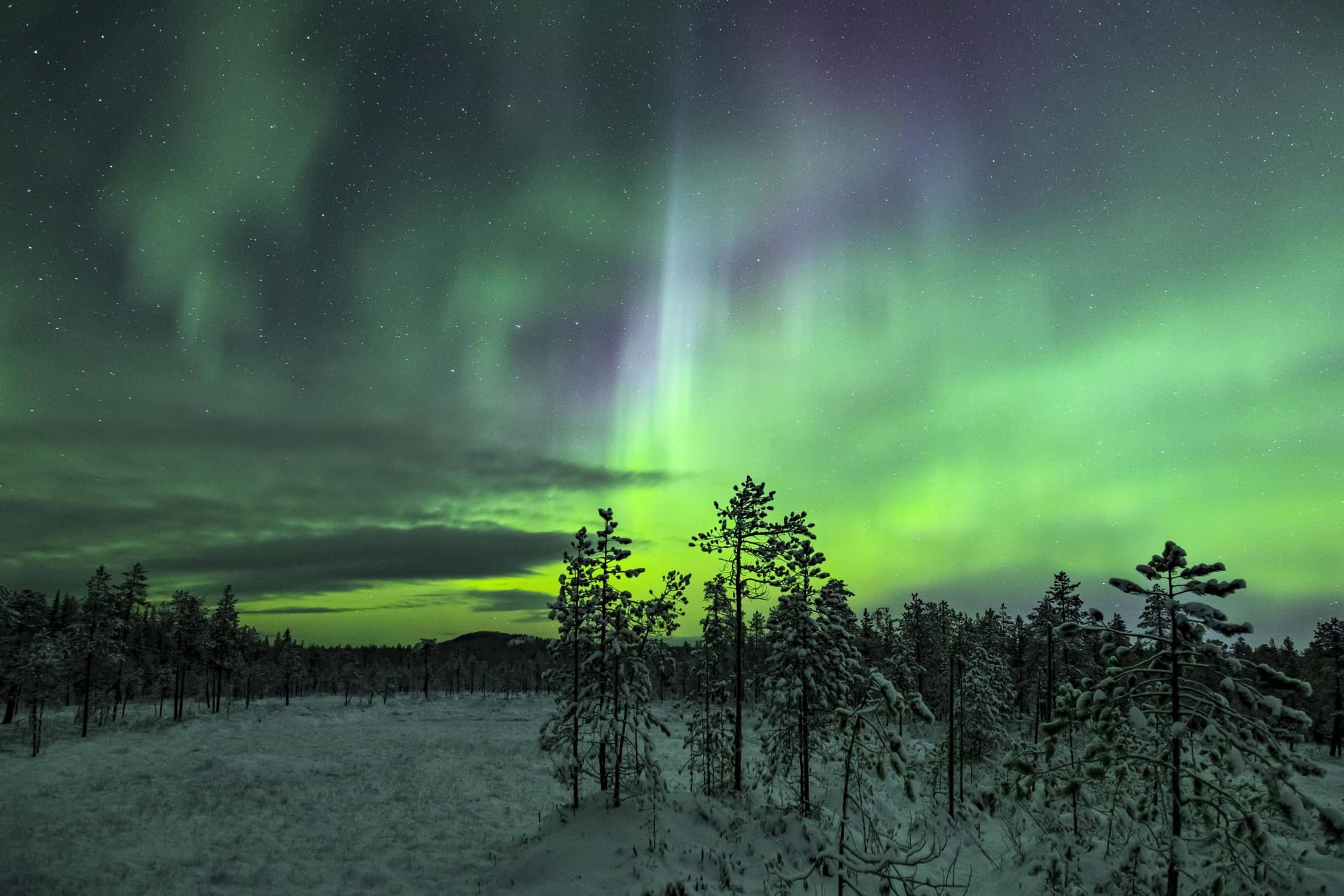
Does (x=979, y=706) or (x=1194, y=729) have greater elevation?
(x=1194, y=729)

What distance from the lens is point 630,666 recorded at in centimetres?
2358

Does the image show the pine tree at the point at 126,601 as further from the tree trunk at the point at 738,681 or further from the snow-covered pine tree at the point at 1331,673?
the snow-covered pine tree at the point at 1331,673

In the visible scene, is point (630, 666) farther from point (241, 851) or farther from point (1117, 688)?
point (1117, 688)

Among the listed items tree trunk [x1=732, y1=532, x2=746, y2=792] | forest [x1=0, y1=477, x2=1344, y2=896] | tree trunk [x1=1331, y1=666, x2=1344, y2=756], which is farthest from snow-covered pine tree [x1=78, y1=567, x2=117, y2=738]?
tree trunk [x1=1331, y1=666, x2=1344, y2=756]

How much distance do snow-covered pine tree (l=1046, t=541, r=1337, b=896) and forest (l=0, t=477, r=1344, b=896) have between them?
1.6 inches

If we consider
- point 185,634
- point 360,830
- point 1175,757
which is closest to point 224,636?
point 185,634

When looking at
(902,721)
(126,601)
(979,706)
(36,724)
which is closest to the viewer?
(902,721)

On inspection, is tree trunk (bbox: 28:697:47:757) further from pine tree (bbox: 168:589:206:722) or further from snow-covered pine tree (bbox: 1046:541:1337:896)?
snow-covered pine tree (bbox: 1046:541:1337:896)

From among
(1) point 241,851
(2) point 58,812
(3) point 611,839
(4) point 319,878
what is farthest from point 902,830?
(2) point 58,812

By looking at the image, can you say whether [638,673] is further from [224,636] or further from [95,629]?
[224,636]

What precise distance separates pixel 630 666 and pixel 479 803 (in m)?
16.2

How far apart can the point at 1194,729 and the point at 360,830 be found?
101ft

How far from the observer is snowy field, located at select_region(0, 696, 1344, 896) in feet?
63.1

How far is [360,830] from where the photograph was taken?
88.6ft
